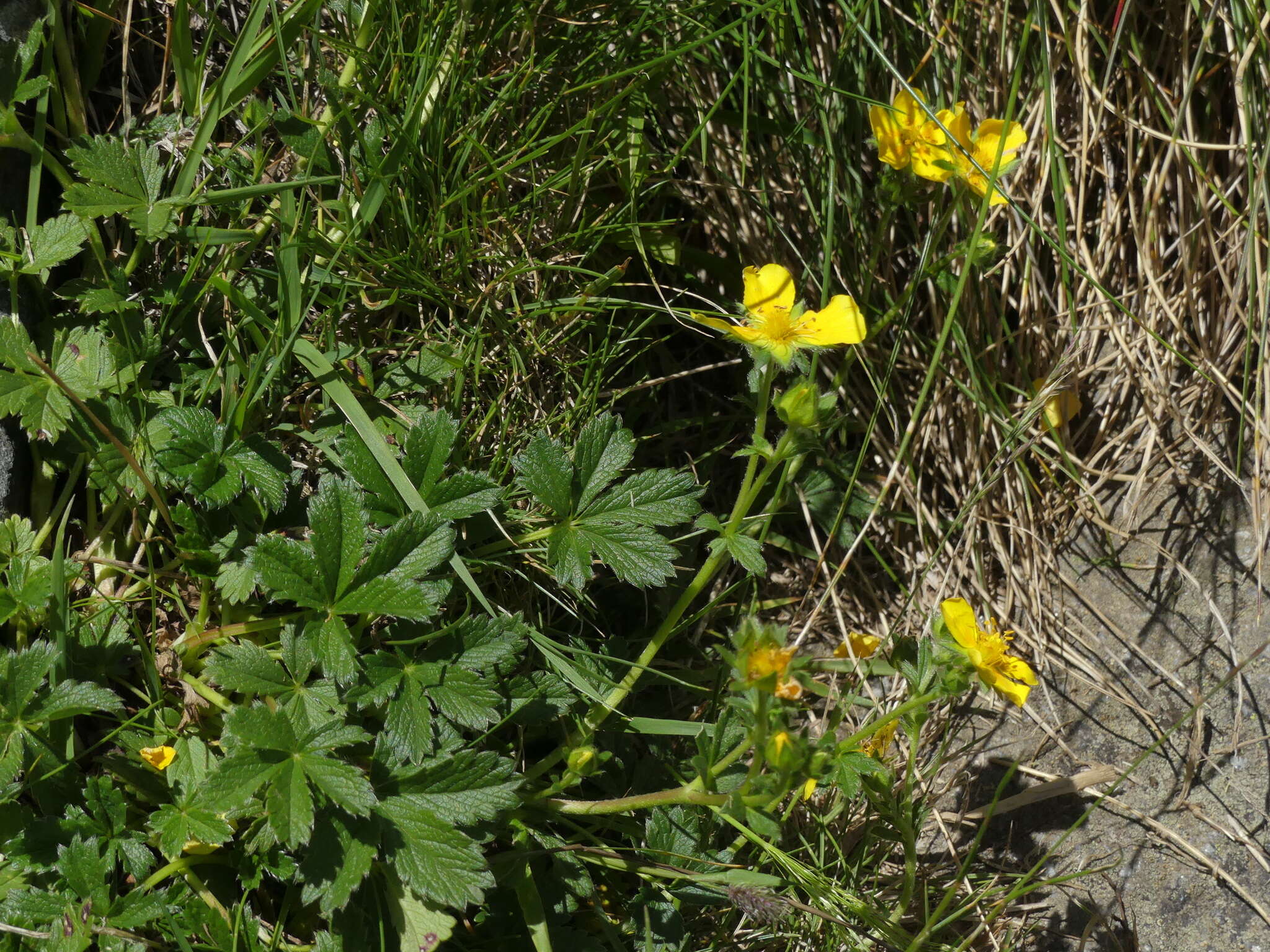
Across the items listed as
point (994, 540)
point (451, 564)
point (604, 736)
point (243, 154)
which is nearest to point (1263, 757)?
point (994, 540)

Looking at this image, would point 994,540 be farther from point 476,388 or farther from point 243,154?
point 243,154

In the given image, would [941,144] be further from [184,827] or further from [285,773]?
[184,827]

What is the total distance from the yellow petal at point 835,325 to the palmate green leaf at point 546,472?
435 millimetres

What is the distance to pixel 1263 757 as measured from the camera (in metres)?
2.05

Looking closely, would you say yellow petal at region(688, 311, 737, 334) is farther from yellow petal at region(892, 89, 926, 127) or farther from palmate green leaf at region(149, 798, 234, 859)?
palmate green leaf at region(149, 798, 234, 859)

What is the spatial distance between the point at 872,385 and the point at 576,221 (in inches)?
27.8

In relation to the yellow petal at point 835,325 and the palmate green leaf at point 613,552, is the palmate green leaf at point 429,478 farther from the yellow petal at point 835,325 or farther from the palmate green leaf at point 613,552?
the yellow petal at point 835,325

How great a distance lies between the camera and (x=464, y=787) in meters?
1.56

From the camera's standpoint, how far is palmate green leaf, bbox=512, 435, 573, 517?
1.71 meters

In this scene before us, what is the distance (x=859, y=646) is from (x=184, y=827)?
119cm

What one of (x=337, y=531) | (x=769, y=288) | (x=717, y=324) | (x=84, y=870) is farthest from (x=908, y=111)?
(x=84, y=870)

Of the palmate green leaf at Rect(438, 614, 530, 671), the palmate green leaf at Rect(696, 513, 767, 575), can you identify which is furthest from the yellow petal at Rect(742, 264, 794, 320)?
the palmate green leaf at Rect(438, 614, 530, 671)

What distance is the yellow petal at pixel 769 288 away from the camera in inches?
69.4

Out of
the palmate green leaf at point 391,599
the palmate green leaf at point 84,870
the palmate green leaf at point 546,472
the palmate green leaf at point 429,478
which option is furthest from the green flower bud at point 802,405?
the palmate green leaf at point 84,870
